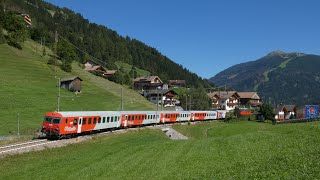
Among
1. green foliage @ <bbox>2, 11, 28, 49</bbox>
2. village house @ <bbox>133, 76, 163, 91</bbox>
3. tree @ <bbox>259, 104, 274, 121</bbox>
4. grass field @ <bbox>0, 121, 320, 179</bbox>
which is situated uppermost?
green foliage @ <bbox>2, 11, 28, 49</bbox>

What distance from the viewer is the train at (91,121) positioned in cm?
4259

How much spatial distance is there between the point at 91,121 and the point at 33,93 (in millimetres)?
45927

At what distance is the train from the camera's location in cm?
4259

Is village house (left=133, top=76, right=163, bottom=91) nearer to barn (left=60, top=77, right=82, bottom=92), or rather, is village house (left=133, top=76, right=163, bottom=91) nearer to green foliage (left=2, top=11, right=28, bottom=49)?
green foliage (left=2, top=11, right=28, bottom=49)

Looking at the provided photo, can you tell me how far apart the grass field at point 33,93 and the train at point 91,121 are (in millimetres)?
10417

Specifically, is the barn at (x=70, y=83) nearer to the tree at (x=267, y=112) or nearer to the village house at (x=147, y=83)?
the tree at (x=267, y=112)

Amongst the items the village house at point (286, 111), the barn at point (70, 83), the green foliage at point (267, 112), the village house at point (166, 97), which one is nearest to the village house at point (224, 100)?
the village house at point (166, 97)

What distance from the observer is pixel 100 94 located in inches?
4619

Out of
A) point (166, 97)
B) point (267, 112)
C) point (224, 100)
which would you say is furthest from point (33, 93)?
point (224, 100)

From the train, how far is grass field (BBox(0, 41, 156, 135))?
34.2 feet

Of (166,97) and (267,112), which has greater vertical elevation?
(166,97)

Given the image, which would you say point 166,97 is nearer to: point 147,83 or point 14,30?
point 147,83

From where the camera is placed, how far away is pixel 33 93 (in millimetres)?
90750

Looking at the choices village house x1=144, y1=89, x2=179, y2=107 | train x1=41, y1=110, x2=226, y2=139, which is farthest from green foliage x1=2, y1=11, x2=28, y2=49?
train x1=41, y1=110, x2=226, y2=139
